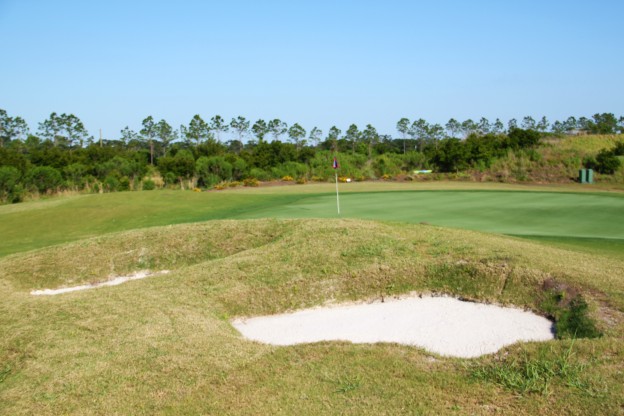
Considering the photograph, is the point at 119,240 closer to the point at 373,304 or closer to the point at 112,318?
the point at 112,318

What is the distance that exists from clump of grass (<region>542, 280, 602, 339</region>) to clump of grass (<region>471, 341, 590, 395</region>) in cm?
187

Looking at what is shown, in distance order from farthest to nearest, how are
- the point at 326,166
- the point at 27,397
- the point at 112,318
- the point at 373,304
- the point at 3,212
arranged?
the point at 326,166, the point at 3,212, the point at 373,304, the point at 112,318, the point at 27,397

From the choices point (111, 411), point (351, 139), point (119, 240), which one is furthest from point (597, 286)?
point (351, 139)

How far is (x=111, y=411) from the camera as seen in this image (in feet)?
19.0

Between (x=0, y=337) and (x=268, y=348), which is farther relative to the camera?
(x=0, y=337)

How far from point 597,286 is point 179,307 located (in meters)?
7.08

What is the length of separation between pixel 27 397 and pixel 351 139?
263 feet

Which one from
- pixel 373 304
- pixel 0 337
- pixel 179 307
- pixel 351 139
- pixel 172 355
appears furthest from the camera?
pixel 351 139

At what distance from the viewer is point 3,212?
81.0 ft

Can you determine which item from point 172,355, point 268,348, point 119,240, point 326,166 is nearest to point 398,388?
point 268,348

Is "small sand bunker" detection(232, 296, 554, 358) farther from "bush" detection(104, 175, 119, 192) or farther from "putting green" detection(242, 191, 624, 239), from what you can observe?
"bush" detection(104, 175, 119, 192)

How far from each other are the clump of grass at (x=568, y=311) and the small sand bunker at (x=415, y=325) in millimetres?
207

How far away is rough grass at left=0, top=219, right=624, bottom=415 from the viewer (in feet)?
19.2

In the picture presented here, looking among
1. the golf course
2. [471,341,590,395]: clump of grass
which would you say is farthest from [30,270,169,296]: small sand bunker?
[471,341,590,395]: clump of grass
